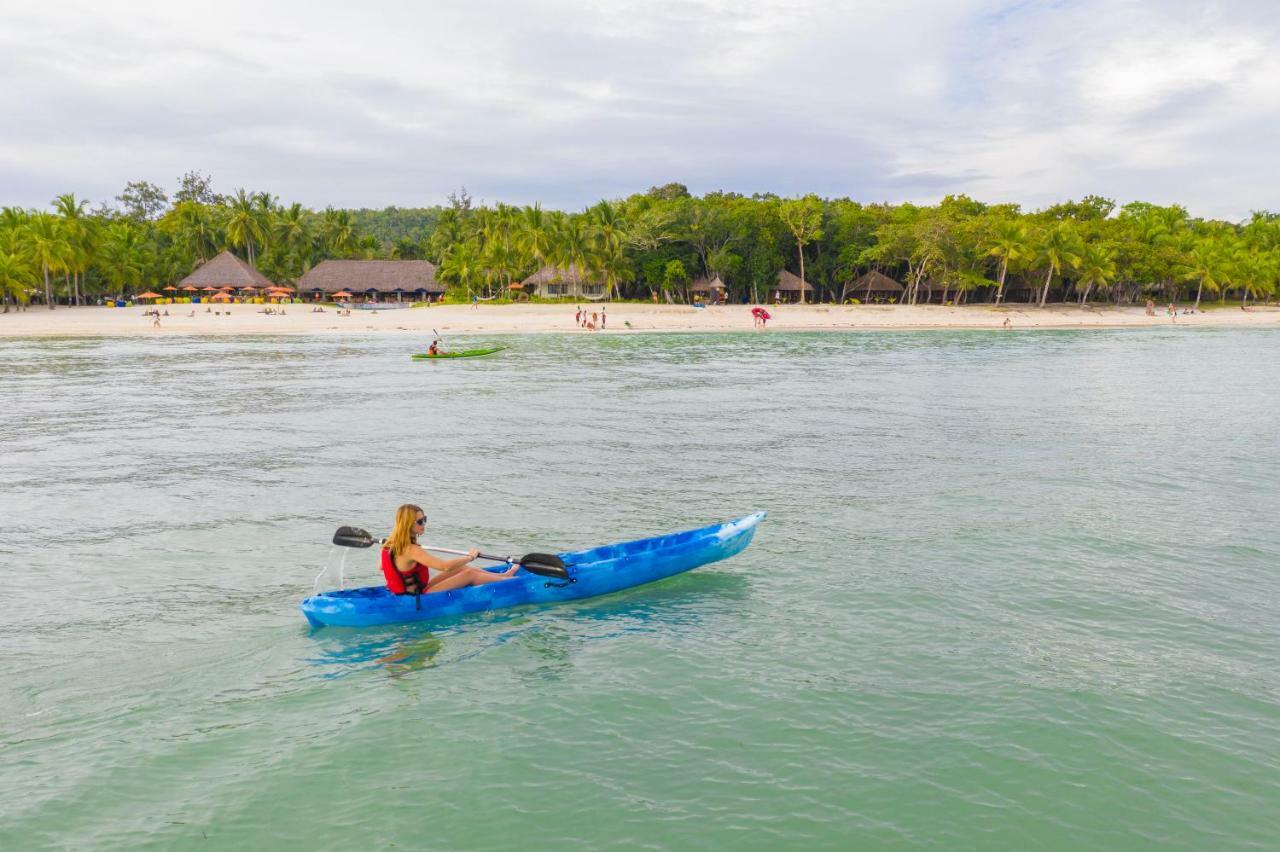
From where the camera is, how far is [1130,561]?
36.1 ft

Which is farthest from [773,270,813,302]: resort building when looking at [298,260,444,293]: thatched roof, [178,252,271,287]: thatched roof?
[178,252,271,287]: thatched roof

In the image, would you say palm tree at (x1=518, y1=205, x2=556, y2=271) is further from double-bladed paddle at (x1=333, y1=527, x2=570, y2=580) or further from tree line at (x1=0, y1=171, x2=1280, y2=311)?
double-bladed paddle at (x1=333, y1=527, x2=570, y2=580)

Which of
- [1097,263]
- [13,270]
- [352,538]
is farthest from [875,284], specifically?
[352,538]

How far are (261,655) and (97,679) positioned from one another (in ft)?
4.61

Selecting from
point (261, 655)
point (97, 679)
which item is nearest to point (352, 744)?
point (261, 655)

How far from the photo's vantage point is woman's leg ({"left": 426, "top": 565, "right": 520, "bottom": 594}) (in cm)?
916

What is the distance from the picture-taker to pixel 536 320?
65.4 metres

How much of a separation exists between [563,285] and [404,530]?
73.4m

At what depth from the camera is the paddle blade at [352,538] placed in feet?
30.1

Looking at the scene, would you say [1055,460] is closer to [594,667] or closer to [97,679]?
[594,667]

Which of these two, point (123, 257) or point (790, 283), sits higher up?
point (790, 283)

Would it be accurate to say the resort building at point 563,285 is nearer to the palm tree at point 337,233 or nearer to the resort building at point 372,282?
the resort building at point 372,282

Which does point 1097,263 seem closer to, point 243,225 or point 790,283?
point 790,283

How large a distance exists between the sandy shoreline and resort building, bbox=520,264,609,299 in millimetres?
6976
